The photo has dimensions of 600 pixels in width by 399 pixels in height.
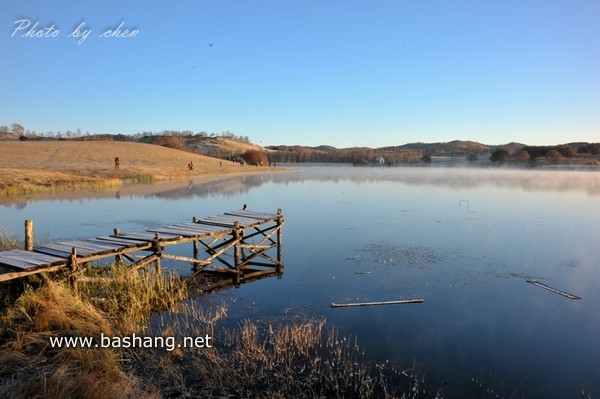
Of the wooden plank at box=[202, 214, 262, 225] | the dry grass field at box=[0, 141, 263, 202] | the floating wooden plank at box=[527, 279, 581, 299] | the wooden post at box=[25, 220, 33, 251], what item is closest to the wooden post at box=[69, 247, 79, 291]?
the wooden post at box=[25, 220, 33, 251]

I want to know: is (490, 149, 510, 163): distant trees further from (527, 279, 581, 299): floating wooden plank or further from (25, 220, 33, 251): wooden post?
(25, 220, 33, 251): wooden post

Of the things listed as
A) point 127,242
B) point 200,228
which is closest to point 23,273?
point 127,242

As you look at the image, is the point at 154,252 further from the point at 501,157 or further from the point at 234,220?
the point at 501,157

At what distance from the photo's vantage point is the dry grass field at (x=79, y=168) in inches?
1231

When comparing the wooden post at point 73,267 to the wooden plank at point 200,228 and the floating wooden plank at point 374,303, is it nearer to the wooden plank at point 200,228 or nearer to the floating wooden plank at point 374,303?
the wooden plank at point 200,228

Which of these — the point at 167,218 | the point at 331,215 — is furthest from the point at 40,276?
the point at 331,215

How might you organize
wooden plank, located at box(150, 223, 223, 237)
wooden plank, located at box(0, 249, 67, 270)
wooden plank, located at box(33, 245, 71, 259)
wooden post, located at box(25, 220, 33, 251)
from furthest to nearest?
wooden plank, located at box(150, 223, 223, 237) → wooden post, located at box(25, 220, 33, 251) → wooden plank, located at box(33, 245, 71, 259) → wooden plank, located at box(0, 249, 67, 270)

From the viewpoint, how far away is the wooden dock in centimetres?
817

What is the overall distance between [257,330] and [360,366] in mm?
2170

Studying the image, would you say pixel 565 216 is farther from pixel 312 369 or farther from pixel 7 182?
pixel 7 182

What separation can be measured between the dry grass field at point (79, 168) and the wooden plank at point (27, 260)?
21.5 m

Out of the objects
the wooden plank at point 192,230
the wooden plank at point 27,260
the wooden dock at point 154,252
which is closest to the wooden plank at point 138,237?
the wooden dock at point 154,252

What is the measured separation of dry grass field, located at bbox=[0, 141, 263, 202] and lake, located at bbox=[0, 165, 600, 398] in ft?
27.6

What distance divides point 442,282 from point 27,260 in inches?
381
